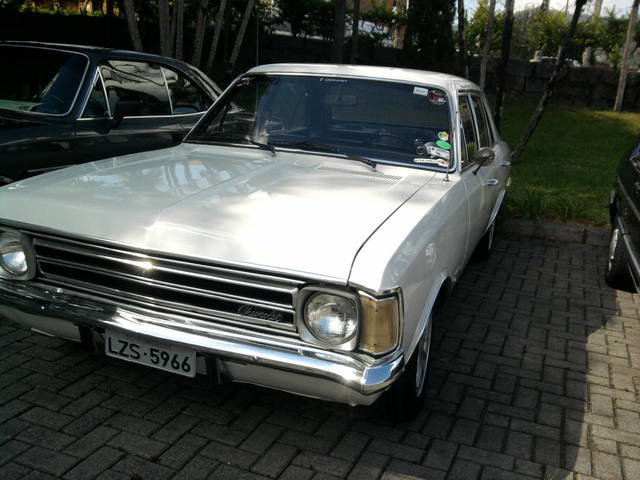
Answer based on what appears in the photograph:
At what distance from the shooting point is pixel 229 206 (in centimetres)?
313

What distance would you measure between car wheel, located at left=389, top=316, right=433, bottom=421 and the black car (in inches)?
80.7

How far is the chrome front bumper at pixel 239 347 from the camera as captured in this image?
105 inches

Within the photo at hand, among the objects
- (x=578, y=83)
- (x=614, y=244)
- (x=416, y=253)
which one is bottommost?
(x=614, y=244)

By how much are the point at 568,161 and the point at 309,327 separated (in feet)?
31.0

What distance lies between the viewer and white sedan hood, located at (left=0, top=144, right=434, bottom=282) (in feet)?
9.05

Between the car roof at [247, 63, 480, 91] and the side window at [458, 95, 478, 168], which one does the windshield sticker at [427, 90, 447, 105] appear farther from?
the side window at [458, 95, 478, 168]

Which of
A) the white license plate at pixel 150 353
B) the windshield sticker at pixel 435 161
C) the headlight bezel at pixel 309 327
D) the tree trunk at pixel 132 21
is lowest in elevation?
the white license plate at pixel 150 353

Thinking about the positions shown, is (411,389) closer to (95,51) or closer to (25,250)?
(25,250)

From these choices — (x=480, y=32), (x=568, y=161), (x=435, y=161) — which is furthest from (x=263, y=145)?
(x=480, y=32)

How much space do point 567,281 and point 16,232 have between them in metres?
4.69

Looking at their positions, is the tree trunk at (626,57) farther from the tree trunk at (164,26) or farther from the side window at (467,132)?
the side window at (467,132)

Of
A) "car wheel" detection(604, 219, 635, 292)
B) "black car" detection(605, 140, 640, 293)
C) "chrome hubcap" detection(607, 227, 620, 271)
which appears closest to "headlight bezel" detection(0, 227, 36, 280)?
"black car" detection(605, 140, 640, 293)

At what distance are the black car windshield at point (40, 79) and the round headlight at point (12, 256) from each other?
236cm

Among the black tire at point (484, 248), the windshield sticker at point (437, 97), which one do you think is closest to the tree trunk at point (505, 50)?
the black tire at point (484, 248)
